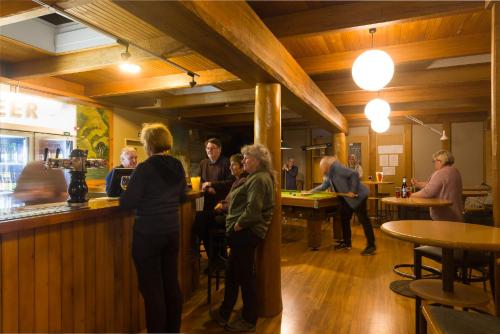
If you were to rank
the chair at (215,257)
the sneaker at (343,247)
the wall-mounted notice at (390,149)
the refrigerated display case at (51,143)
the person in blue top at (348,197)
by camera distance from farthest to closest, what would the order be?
the wall-mounted notice at (390,149) → the sneaker at (343,247) → the person in blue top at (348,197) → the refrigerated display case at (51,143) → the chair at (215,257)

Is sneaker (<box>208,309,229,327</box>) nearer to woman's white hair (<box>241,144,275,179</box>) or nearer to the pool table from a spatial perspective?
woman's white hair (<box>241,144,275,179</box>)

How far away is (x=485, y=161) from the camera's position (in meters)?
8.09

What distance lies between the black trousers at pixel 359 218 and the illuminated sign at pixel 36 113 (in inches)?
186

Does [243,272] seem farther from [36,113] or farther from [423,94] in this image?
[423,94]

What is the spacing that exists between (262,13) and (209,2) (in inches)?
49.0

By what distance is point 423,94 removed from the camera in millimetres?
5859

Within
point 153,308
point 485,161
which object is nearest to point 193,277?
point 153,308

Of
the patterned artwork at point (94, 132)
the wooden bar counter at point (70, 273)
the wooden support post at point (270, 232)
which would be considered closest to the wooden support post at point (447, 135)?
the wooden support post at point (270, 232)

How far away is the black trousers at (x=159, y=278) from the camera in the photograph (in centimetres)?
212

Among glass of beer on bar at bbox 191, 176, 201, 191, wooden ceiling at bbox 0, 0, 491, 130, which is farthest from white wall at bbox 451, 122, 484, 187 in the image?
glass of beer on bar at bbox 191, 176, 201, 191

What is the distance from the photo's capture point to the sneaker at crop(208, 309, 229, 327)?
2715 millimetres

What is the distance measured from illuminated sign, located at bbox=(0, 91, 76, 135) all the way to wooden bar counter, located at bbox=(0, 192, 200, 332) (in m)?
3.13

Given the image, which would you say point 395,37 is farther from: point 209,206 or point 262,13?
point 209,206

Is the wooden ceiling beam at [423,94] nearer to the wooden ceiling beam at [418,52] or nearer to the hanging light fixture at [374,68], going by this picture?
the wooden ceiling beam at [418,52]
